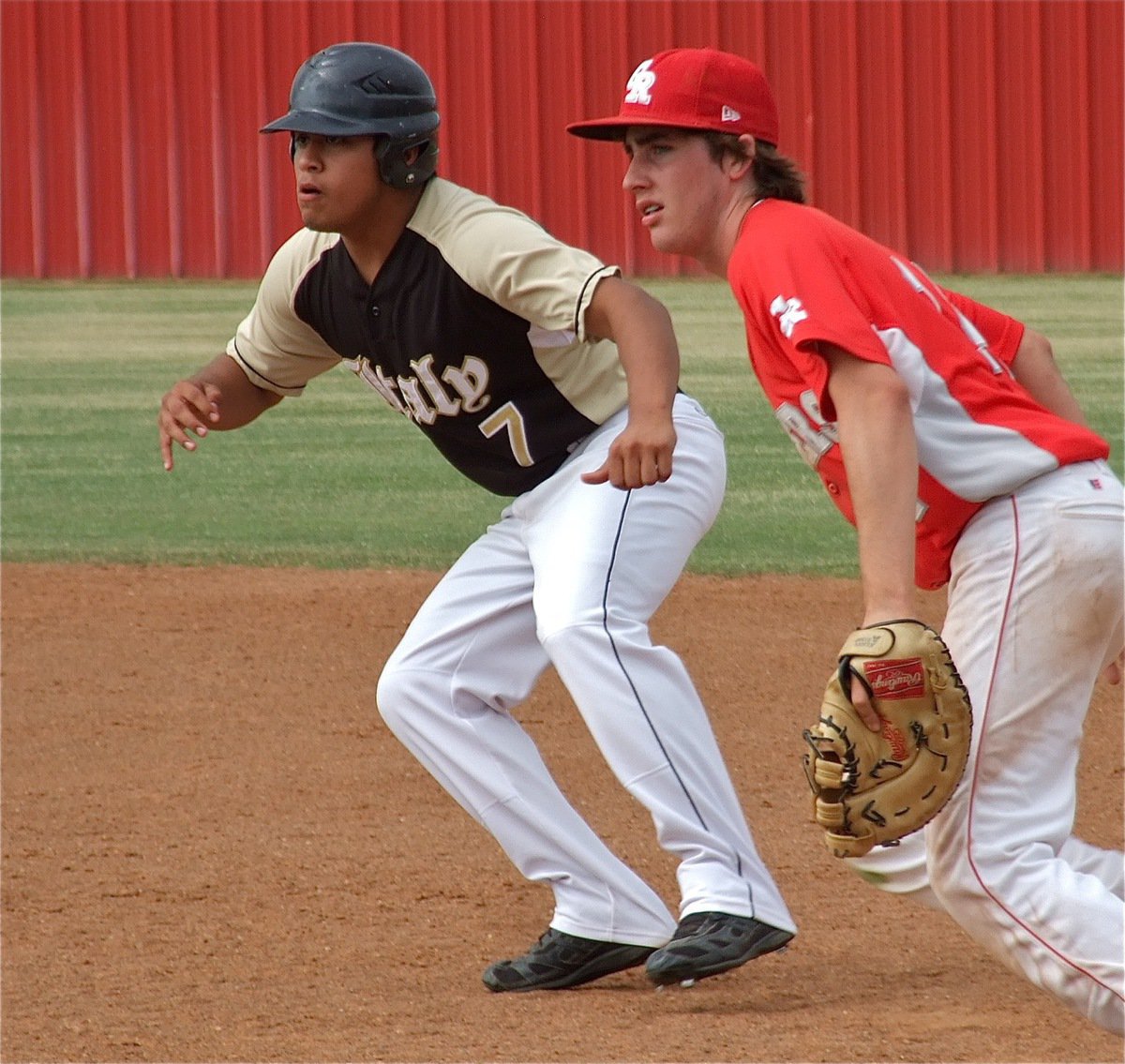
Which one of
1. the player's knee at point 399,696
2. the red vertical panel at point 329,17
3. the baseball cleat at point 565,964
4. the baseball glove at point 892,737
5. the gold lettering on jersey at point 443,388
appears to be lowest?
the baseball cleat at point 565,964

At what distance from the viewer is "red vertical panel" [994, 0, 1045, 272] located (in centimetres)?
1756

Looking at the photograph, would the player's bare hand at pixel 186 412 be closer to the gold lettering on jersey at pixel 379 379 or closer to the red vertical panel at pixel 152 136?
the gold lettering on jersey at pixel 379 379

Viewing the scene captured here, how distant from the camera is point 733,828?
3227 mm

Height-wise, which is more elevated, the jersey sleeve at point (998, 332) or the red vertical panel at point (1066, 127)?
the red vertical panel at point (1066, 127)

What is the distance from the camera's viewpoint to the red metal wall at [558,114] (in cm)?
1764

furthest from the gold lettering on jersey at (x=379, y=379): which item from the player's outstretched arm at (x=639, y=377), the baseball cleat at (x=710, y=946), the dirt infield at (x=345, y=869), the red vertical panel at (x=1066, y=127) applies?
the red vertical panel at (x=1066, y=127)

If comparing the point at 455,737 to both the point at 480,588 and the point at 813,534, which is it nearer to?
the point at 480,588

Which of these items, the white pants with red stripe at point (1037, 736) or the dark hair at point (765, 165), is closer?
the white pants with red stripe at point (1037, 736)

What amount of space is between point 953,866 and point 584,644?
2.64ft

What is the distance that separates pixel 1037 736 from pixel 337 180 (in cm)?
166

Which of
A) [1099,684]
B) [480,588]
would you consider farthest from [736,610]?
[480,588]

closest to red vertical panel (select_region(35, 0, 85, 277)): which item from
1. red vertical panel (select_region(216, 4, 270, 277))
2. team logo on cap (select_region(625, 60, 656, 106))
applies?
red vertical panel (select_region(216, 4, 270, 277))

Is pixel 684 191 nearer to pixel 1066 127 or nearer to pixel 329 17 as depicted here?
pixel 1066 127

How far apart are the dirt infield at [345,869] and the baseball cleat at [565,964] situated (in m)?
0.04
